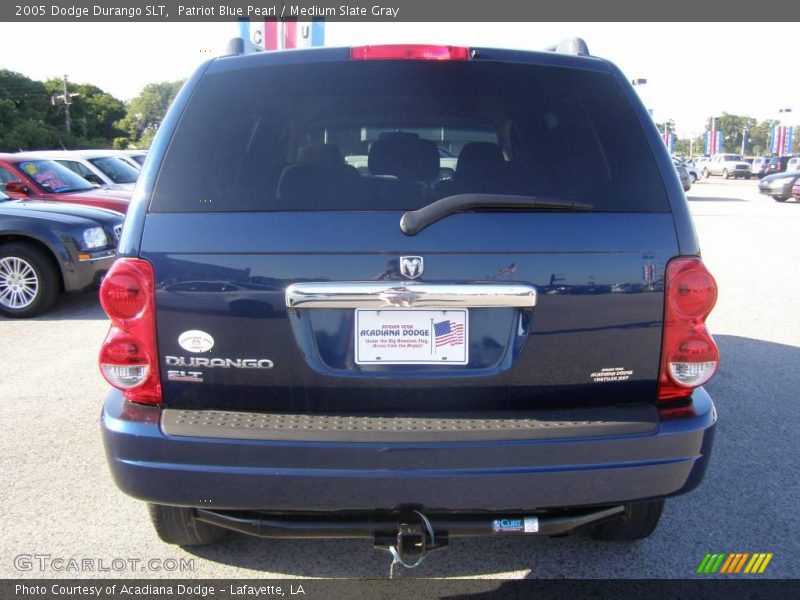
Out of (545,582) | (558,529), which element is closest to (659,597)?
(545,582)

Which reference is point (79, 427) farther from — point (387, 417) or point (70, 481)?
point (387, 417)

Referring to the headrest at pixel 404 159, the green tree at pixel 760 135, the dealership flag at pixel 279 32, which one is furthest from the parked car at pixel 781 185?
the green tree at pixel 760 135

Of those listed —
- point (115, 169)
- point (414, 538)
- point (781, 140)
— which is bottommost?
point (414, 538)

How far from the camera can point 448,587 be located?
2695 mm

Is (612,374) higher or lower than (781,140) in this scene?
lower

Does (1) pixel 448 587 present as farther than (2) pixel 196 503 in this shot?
Yes

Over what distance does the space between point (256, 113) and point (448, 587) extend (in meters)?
1.93

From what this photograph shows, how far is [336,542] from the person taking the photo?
9.87ft

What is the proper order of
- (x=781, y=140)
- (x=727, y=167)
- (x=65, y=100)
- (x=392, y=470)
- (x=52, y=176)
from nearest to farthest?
(x=392, y=470) < (x=52, y=176) < (x=727, y=167) < (x=65, y=100) < (x=781, y=140)

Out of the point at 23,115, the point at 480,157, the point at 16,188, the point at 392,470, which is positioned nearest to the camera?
the point at 392,470

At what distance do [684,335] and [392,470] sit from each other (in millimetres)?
1078

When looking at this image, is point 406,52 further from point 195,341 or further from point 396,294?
point 195,341

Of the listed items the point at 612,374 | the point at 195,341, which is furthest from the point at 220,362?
the point at 612,374

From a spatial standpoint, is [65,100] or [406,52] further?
[65,100]
